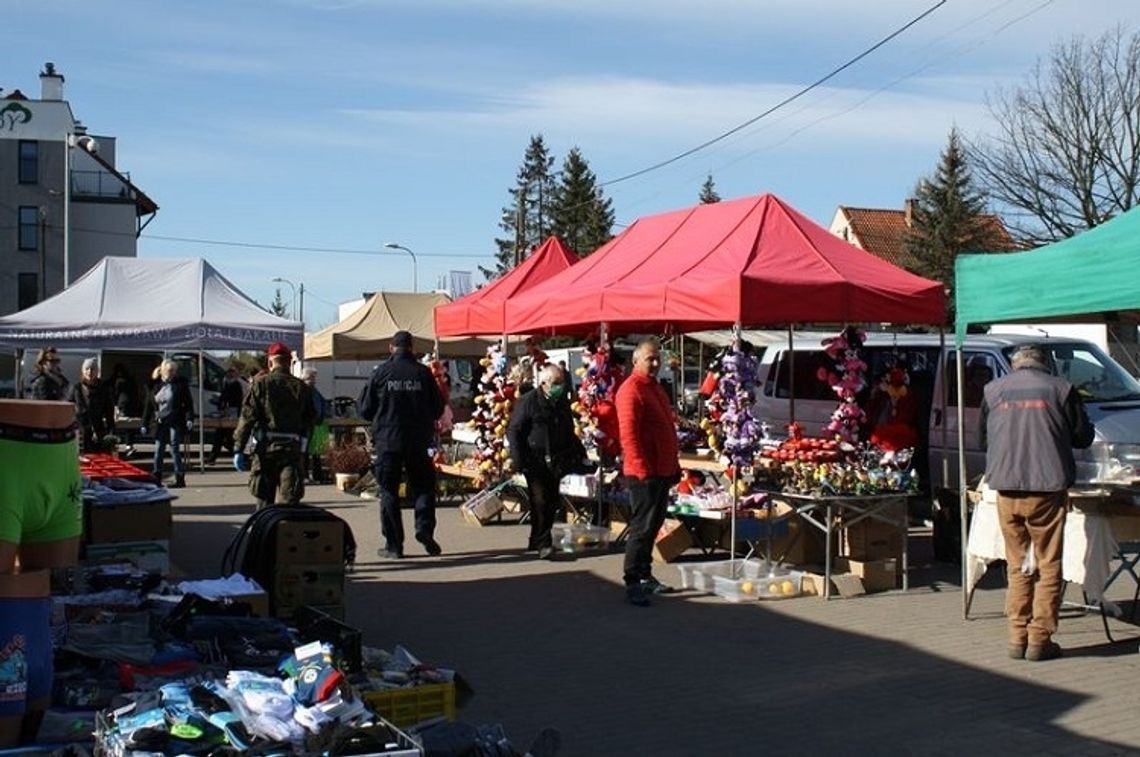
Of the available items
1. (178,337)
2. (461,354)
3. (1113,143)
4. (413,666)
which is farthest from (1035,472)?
(1113,143)

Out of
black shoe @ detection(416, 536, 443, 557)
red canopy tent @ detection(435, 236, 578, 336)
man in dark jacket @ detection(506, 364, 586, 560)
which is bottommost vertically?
black shoe @ detection(416, 536, 443, 557)

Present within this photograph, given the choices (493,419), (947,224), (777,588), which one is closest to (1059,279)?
(777,588)

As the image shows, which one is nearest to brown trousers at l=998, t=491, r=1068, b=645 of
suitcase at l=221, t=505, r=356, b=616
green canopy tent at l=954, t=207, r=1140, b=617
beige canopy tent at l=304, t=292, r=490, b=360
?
green canopy tent at l=954, t=207, r=1140, b=617

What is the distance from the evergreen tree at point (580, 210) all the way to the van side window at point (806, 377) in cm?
4805

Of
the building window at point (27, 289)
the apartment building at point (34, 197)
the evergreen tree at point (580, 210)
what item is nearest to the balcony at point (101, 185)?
the apartment building at point (34, 197)

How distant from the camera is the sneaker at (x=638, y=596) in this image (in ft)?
32.8

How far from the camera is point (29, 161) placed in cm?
6122

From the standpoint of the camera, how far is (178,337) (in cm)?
1872

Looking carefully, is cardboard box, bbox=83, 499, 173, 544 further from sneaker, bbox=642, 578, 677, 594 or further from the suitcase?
sneaker, bbox=642, 578, 677, 594

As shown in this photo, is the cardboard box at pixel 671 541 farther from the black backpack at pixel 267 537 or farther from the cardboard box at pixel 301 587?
the cardboard box at pixel 301 587

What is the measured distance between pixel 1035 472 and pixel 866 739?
2.47 m

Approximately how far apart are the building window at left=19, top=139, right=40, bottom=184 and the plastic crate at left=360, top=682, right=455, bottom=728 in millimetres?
61902

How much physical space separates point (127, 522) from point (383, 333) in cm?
1533

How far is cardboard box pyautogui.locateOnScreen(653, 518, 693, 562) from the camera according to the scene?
1199 cm
